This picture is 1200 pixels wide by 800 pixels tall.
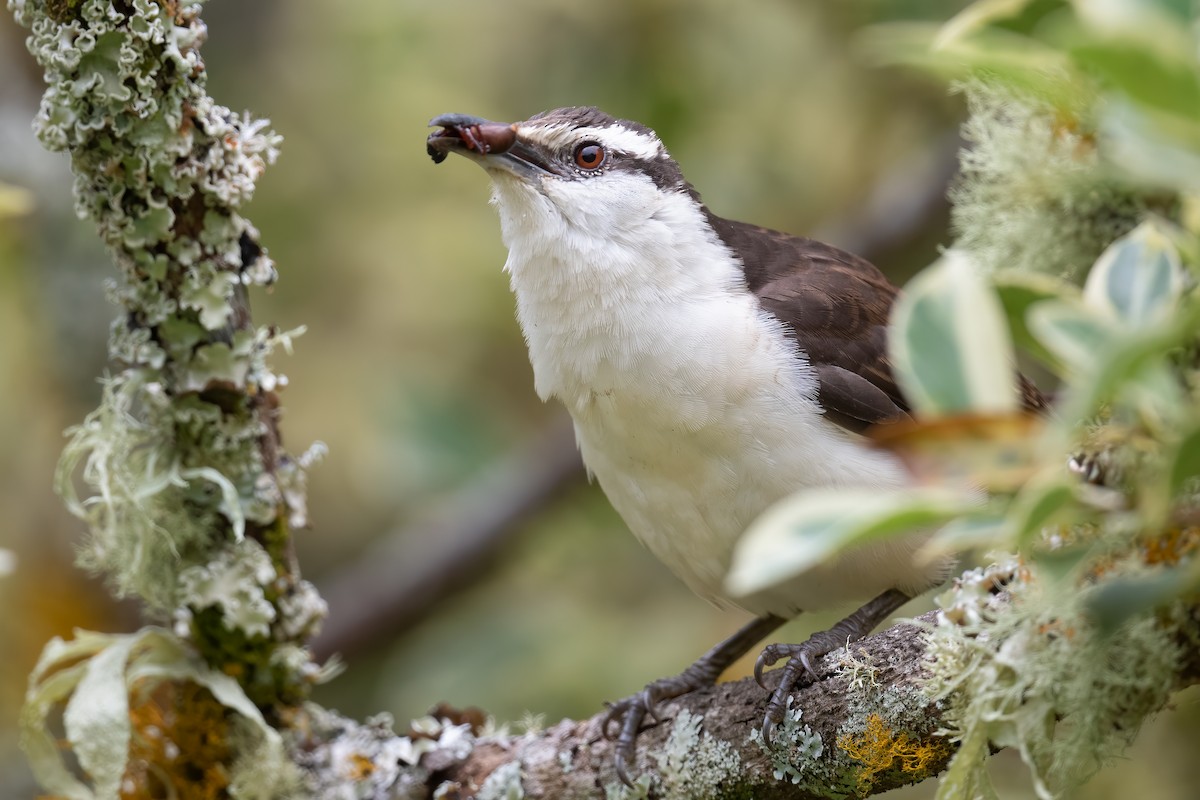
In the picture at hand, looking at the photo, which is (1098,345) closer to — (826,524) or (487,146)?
(826,524)

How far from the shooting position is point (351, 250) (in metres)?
A: 4.96

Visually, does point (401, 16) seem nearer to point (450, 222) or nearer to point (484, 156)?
point (450, 222)

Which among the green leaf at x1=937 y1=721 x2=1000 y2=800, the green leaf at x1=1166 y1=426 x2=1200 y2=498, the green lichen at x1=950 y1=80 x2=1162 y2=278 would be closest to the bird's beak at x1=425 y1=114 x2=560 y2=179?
the green lichen at x1=950 y1=80 x2=1162 y2=278

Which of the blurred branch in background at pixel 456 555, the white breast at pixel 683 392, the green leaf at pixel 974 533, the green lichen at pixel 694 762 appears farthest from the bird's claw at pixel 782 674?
the blurred branch in background at pixel 456 555

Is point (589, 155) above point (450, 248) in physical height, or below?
below

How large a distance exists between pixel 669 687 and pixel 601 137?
1280 millimetres

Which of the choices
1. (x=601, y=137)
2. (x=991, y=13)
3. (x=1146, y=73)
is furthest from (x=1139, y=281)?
(x=601, y=137)

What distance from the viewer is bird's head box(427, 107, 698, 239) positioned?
275 cm

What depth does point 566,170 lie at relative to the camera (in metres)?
2.87

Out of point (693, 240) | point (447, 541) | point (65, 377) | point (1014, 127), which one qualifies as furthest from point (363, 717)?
point (1014, 127)

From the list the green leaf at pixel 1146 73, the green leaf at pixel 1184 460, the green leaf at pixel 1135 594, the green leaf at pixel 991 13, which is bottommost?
the green leaf at pixel 1135 594

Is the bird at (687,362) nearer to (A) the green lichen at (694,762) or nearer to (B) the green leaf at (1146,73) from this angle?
(A) the green lichen at (694,762)

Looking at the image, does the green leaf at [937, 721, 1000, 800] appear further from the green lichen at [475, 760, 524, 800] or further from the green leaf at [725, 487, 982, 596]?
the green lichen at [475, 760, 524, 800]

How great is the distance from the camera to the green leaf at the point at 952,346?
1.10m
